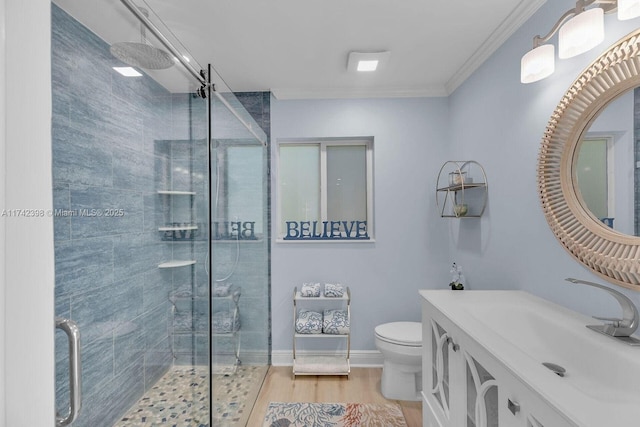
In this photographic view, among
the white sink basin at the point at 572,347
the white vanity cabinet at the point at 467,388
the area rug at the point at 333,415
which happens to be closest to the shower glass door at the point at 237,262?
the area rug at the point at 333,415

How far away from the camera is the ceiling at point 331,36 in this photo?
5.57ft

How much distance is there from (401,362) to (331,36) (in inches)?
86.7

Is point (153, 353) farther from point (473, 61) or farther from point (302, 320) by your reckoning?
point (473, 61)

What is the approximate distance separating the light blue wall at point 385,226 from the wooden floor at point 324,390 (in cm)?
25

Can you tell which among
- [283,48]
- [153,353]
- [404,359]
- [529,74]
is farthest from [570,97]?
[153,353]

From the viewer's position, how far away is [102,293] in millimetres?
939

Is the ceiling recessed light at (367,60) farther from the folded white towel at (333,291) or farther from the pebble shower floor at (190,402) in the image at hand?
the pebble shower floor at (190,402)

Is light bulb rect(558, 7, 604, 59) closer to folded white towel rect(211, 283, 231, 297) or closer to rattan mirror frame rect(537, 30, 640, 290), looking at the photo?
rattan mirror frame rect(537, 30, 640, 290)

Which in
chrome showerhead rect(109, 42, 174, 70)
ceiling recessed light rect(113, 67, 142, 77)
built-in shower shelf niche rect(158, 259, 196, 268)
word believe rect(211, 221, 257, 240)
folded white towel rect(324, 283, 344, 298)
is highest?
chrome showerhead rect(109, 42, 174, 70)

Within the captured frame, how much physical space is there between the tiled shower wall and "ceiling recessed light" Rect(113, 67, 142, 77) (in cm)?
2

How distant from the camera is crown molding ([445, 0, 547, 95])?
65.9 inches

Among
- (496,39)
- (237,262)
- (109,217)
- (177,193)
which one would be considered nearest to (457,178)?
(496,39)

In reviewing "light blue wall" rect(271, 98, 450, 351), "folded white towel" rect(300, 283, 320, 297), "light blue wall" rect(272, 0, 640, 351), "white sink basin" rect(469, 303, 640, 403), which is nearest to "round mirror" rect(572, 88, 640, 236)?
"white sink basin" rect(469, 303, 640, 403)

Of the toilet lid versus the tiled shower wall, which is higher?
the tiled shower wall
